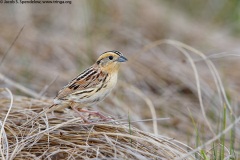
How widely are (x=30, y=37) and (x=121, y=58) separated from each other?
3454mm

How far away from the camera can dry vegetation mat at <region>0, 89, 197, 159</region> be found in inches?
Result: 122

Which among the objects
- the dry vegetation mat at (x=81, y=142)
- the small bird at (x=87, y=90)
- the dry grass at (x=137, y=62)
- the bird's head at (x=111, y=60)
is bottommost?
the dry vegetation mat at (x=81, y=142)

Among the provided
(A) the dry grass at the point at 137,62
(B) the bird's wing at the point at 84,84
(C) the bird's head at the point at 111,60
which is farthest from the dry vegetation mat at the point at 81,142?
(C) the bird's head at the point at 111,60

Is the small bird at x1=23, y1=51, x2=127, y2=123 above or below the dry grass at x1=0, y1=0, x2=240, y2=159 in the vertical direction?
below

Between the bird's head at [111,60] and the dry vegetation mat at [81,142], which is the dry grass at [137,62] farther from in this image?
the bird's head at [111,60]

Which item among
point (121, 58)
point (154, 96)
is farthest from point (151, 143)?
point (154, 96)

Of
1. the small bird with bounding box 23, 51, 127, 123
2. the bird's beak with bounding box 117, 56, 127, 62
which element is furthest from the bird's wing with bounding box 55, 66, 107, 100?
the bird's beak with bounding box 117, 56, 127, 62

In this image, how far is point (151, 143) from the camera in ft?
10.7

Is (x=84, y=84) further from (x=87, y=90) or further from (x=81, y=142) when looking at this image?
(x=81, y=142)

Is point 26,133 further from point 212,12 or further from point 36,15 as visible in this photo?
point 212,12

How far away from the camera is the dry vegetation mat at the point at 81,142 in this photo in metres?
3.11

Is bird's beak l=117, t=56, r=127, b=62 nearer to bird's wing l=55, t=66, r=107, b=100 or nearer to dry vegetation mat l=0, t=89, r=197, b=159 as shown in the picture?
bird's wing l=55, t=66, r=107, b=100

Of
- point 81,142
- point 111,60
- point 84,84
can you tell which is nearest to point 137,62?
point 111,60

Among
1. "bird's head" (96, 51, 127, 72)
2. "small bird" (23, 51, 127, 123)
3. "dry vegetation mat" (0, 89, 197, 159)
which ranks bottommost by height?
"dry vegetation mat" (0, 89, 197, 159)
